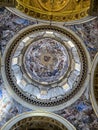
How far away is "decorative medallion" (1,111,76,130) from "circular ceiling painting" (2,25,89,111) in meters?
0.46

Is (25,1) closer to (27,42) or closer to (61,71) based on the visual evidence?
(27,42)

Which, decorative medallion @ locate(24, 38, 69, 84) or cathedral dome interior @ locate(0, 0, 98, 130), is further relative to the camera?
decorative medallion @ locate(24, 38, 69, 84)

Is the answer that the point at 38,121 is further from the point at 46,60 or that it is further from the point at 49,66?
the point at 46,60

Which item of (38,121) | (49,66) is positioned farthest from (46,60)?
(38,121)

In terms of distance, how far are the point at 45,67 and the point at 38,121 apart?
416cm

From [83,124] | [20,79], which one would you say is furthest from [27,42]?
[83,124]

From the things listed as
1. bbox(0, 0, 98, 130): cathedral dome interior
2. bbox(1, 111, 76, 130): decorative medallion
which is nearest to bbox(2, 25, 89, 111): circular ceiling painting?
bbox(0, 0, 98, 130): cathedral dome interior

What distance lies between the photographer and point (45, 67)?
875 inches

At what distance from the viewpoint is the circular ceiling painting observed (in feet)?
59.3

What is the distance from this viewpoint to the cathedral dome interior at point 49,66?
1603 cm

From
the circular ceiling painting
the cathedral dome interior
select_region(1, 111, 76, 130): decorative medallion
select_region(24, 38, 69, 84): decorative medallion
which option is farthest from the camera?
select_region(24, 38, 69, 84): decorative medallion

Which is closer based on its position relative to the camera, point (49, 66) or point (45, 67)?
point (45, 67)

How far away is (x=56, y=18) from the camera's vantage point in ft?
53.1

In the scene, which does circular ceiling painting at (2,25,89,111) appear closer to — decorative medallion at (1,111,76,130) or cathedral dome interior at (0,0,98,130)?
cathedral dome interior at (0,0,98,130)
